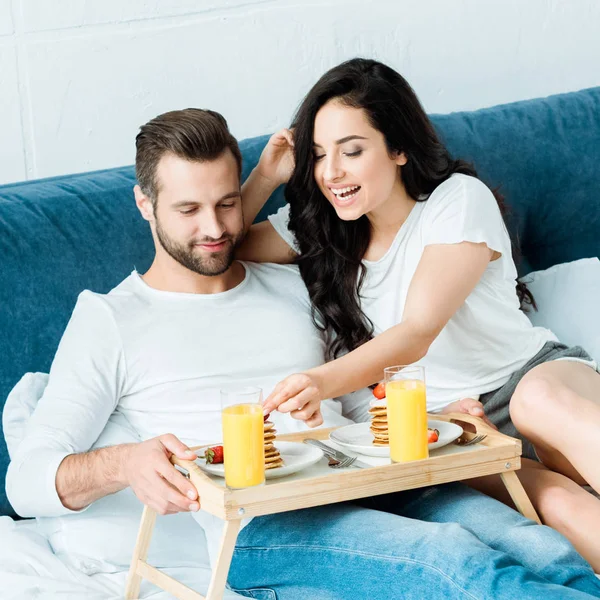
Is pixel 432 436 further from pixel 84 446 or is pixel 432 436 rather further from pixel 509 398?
pixel 84 446

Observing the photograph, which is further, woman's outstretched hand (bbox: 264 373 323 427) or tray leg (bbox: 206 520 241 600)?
woman's outstretched hand (bbox: 264 373 323 427)

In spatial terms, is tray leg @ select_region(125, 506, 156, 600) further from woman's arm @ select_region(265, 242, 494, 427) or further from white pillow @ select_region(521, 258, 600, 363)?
white pillow @ select_region(521, 258, 600, 363)

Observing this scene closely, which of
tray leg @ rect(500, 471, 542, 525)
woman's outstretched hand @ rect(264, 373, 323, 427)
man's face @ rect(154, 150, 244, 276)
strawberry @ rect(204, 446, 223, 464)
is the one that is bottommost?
tray leg @ rect(500, 471, 542, 525)

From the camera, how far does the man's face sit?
210cm

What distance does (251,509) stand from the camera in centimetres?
154

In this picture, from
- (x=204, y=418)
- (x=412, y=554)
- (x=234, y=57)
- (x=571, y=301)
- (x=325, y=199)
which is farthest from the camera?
(x=234, y=57)

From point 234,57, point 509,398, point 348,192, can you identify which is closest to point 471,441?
point 509,398

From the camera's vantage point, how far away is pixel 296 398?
1714 mm

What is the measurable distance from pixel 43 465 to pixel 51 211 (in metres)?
0.64

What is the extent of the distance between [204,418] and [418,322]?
1.57ft

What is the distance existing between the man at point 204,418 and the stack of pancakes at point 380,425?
13cm

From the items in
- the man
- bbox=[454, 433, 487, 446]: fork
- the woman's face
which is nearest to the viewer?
the man

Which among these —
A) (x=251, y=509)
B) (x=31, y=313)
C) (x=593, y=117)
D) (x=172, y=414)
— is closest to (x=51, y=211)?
(x=31, y=313)

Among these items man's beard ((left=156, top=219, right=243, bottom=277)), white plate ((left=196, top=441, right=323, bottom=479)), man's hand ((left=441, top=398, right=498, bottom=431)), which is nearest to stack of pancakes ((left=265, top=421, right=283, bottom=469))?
white plate ((left=196, top=441, right=323, bottom=479))
